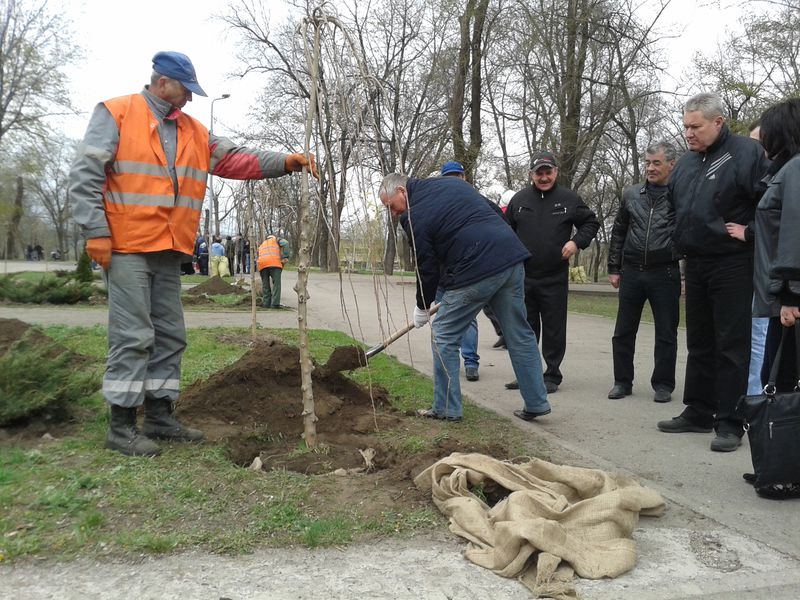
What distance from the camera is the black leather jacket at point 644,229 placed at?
575 centimetres

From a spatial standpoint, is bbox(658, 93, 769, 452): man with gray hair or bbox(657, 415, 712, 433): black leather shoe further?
bbox(657, 415, 712, 433): black leather shoe

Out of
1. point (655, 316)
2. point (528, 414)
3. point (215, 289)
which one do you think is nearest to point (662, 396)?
point (655, 316)

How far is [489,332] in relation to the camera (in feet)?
35.3

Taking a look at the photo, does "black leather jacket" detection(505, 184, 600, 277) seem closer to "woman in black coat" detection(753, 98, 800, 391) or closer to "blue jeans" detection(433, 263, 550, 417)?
"blue jeans" detection(433, 263, 550, 417)

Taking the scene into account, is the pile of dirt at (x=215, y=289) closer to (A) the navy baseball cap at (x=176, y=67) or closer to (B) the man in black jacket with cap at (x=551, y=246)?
(B) the man in black jacket with cap at (x=551, y=246)

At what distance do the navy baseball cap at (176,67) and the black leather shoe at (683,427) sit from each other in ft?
12.7

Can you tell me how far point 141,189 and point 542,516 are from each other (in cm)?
272

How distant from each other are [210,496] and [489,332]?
7923mm

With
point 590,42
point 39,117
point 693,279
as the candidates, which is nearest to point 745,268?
point 693,279

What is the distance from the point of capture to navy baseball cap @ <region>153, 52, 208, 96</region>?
3840 millimetres

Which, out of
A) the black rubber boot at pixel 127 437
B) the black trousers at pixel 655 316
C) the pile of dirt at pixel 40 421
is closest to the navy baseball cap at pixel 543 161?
the black trousers at pixel 655 316

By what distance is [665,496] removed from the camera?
11.5ft

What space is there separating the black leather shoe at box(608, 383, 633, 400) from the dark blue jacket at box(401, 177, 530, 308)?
1.95 metres

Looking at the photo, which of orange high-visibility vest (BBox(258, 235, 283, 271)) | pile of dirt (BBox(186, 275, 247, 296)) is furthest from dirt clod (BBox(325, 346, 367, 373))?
pile of dirt (BBox(186, 275, 247, 296))
